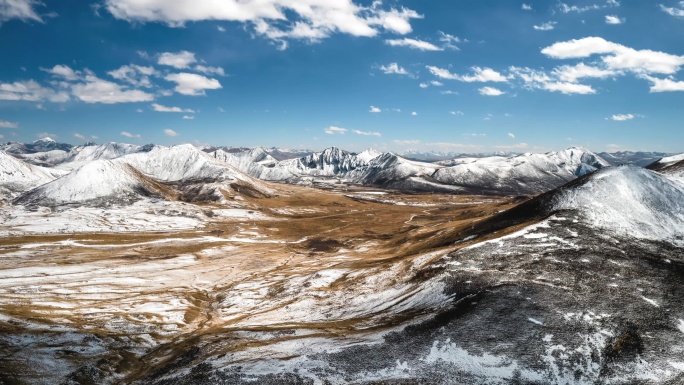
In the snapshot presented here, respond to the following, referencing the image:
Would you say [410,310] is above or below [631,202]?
below

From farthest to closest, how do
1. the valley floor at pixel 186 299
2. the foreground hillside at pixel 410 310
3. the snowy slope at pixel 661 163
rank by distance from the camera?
the snowy slope at pixel 661 163 < the valley floor at pixel 186 299 < the foreground hillside at pixel 410 310

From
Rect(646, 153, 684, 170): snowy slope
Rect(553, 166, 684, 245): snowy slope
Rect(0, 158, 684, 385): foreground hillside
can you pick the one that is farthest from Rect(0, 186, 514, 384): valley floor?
Rect(646, 153, 684, 170): snowy slope

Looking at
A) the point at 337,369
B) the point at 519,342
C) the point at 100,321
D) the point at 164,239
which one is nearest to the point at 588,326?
the point at 519,342

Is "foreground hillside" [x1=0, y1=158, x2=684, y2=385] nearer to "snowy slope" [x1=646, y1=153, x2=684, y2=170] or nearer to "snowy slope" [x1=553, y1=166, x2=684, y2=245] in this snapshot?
"snowy slope" [x1=553, y1=166, x2=684, y2=245]

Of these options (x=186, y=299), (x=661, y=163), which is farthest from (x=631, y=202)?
(x=661, y=163)

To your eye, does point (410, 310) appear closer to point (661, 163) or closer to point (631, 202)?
point (631, 202)

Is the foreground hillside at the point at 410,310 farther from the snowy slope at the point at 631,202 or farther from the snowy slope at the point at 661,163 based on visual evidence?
the snowy slope at the point at 661,163

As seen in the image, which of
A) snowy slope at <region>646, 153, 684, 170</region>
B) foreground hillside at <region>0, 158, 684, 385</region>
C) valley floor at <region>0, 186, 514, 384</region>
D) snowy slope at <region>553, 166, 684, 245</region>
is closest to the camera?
foreground hillside at <region>0, 158, 684, 385</region>

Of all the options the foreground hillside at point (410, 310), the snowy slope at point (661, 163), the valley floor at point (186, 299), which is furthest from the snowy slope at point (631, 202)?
the snowy slope at point (661, 163)

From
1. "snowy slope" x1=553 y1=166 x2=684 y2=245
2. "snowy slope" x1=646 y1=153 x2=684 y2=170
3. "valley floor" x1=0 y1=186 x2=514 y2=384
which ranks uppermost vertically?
"snowy slope" x1=646 y1=153 x2=684 y2=170
